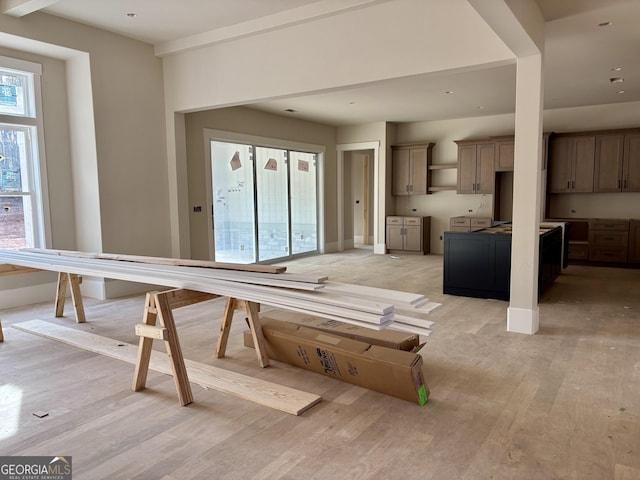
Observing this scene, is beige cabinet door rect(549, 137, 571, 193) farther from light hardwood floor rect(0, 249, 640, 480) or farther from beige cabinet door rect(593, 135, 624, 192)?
light hardwood floor rect(0, 249, 640, 480)

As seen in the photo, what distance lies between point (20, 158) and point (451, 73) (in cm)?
462

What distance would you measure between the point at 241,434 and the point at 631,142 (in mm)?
7759

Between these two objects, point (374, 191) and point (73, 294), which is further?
point (374, 191)

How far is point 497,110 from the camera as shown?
26.2 feet

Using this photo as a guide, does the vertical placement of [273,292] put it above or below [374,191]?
below

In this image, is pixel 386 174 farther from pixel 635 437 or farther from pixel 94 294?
pixel 635 437

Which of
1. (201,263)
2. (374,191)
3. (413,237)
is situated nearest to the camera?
(201,263)

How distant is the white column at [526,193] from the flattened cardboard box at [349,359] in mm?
1785

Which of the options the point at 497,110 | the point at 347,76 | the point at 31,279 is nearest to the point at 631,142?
the point at 497,110

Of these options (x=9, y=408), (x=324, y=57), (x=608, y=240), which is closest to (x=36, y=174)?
(x=9, y=408)

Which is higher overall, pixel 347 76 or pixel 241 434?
pixel 347 76

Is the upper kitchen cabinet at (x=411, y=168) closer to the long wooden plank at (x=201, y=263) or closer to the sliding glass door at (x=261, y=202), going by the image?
the sliding glass door at (x=261, y=202)

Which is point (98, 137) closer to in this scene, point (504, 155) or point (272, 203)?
point (272, 203)

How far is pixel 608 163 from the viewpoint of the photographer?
7.41 meters
